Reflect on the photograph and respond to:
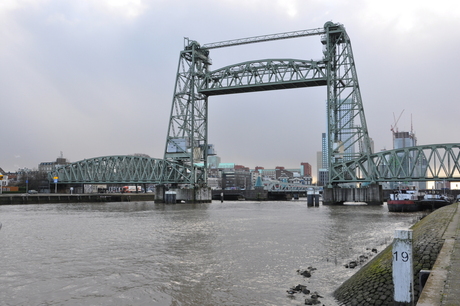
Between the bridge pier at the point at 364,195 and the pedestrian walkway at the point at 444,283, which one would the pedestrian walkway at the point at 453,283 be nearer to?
the pedestrian walkway at the point at 444,283

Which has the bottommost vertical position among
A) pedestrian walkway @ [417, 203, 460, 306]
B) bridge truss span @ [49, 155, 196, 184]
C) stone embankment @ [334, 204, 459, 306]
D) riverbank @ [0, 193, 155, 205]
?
riverbank @ [0, 193, 155, 205]

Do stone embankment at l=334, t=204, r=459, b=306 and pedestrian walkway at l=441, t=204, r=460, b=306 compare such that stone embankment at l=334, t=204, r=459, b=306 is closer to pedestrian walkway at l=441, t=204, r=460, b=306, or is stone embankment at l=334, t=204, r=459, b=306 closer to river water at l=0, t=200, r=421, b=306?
river water at l=0, t=200, r=421, b=306

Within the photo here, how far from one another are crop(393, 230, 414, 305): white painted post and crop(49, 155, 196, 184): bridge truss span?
6847 centimetres

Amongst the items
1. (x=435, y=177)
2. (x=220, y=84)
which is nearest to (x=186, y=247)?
(x=435, y=177)

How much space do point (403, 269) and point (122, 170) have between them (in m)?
92.3

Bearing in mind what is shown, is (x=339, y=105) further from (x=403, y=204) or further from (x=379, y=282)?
(x=379, y=282)

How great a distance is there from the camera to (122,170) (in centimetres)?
9488

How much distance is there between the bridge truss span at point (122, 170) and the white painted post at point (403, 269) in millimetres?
68471

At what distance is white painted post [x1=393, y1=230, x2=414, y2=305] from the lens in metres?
7.18

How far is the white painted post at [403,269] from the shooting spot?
7.18 meters

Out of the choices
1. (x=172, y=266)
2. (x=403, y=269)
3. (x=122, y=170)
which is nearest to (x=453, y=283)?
(x=403, y=269)

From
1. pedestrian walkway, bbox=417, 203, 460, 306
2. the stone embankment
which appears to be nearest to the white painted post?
pedestrian walkway, bbox=417, 203, 460, 306

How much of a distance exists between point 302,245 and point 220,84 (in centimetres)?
5458

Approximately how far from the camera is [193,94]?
7294 centimetres
